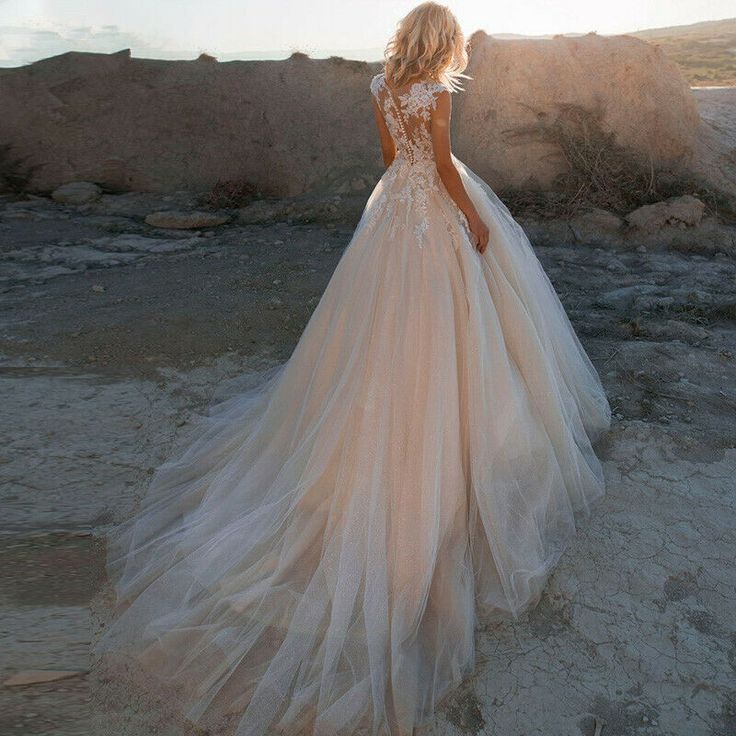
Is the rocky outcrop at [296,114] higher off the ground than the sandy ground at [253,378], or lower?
higher

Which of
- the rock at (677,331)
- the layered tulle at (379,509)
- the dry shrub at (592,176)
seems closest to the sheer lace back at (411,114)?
the layered tulle at (379,509)

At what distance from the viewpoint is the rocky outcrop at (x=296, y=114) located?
704 centimetres

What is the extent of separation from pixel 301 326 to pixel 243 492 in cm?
202

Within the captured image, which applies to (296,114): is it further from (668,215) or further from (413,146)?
(413,146)

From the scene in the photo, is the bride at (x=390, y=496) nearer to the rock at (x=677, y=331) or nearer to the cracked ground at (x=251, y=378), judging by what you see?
the cracked ground at (x=251, y=378)

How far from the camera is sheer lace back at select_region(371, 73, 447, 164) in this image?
2543 mm

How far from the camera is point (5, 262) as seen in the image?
20.4 feet

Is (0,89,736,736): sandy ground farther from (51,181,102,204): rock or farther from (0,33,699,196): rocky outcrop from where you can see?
(0,33,699,196): rocky outcrop

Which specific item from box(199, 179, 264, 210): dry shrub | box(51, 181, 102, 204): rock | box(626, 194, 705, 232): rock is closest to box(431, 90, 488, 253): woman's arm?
box(626, 194, 705, 232): rock

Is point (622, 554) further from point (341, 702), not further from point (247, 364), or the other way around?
point (247, 364)

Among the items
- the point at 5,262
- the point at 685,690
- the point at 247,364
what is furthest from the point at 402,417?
the point at 5,262

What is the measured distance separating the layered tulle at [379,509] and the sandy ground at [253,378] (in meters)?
0.14

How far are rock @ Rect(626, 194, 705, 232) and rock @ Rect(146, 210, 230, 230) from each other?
3747 mm

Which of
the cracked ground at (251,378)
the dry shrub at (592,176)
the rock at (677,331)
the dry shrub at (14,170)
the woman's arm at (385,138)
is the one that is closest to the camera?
the cracked ground at (251,378)
